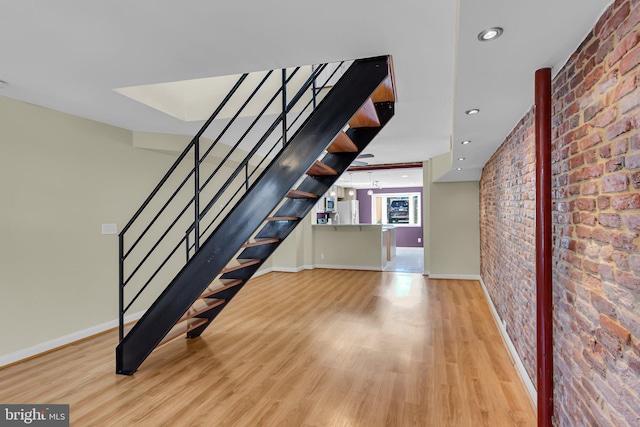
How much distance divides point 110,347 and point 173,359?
2.83 feet

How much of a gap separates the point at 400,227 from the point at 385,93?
32.7ft

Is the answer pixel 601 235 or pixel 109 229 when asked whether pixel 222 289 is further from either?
pixel 601 235

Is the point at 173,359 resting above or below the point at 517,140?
below

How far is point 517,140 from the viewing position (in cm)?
281

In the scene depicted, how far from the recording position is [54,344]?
3229mm

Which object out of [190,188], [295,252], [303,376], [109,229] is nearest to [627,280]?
[303,376]

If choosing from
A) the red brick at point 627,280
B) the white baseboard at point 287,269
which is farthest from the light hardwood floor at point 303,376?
the white baseboard at point 287,269

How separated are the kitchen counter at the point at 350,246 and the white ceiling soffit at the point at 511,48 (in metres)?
4.82

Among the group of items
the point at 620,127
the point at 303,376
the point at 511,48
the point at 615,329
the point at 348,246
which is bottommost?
the point at 303,376

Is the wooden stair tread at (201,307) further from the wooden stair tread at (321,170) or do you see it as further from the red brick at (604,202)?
the red brick at (604,202)

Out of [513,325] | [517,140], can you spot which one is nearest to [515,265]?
[513,325]

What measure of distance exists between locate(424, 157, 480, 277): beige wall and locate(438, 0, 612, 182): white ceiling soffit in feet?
12.4

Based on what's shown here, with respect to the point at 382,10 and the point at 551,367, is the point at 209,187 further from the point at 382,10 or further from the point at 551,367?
the point at 551,367

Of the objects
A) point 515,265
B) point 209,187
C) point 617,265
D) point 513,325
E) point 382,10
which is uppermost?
point 382,10
